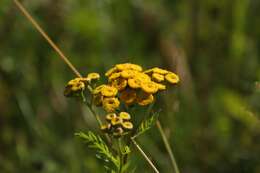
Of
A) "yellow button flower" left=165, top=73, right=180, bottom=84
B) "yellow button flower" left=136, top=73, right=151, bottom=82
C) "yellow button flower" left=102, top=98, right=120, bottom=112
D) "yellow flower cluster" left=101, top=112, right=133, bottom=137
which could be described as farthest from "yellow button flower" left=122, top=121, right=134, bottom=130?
"yellow button flower" left=165, top=73, right=180, bottom=84

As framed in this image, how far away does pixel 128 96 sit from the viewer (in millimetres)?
2521

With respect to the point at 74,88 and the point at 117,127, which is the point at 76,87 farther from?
the point at 117,127

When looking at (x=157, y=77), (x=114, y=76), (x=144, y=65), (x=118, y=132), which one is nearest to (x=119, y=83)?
(x=114, y=76)

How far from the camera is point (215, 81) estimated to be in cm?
498

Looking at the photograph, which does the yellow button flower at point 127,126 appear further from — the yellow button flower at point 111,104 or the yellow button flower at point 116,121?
the yellow button flower at point 111,104

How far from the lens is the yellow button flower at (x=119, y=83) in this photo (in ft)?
8.24

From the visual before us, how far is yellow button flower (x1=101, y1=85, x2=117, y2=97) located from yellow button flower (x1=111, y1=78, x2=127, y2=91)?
2 cm

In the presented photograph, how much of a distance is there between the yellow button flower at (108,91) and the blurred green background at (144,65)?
1560mm

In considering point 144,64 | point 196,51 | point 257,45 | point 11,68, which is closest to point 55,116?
point 11,68

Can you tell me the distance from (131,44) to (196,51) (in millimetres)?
535

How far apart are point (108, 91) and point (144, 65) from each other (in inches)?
104

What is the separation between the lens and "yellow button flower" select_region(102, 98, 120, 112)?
248 centimetres

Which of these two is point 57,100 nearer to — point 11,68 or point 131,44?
point 11,68

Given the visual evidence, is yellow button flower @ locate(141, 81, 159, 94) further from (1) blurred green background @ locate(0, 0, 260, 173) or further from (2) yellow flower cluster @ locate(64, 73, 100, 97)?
(1) blurred green background @ locate(0, 0, 260, 173)
